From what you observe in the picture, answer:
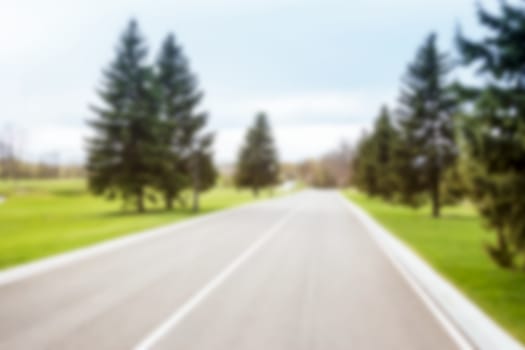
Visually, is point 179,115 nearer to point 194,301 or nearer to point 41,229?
point 41,229

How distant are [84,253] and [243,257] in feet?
14.6

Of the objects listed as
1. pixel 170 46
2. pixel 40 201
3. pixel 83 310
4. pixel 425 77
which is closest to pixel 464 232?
pixel 425 77

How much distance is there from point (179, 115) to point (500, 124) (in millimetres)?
29641

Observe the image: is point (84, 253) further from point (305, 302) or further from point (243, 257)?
point (305, 302)

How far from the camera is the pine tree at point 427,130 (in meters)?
33.9

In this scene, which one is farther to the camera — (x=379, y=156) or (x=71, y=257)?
(x=379, y=156)

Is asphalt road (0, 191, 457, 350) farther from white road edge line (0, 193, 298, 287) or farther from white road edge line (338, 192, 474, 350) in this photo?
white road edge line (0, 193, 298, 287)

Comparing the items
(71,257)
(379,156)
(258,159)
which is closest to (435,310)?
(71,257)

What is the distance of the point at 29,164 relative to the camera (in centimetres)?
9156

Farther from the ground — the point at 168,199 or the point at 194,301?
the point at 168,199

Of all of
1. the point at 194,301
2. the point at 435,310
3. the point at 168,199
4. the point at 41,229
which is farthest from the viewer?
the point at 168,199

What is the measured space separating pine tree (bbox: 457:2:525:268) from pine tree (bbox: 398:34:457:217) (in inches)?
917

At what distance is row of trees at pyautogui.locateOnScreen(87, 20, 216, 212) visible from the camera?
3447 centimetres

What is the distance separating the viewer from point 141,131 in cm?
3562
